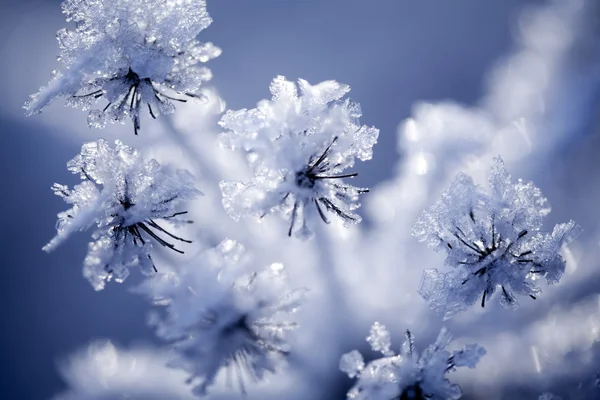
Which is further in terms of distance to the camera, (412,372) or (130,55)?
(412,372)

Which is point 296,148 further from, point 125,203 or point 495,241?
point 495,241

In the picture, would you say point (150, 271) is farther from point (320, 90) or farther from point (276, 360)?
point (320, 90)

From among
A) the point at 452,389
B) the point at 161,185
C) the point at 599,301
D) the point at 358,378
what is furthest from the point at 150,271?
the point at 599,301

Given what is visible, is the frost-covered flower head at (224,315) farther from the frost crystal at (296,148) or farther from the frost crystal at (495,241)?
the frost crystal at (495,241)

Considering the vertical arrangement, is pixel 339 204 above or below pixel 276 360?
above

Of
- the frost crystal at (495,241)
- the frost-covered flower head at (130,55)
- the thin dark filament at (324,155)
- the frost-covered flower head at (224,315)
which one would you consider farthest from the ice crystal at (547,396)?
the frost-covered flower head at (130,55)

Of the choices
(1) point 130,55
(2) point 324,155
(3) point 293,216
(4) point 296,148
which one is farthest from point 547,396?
(1) point 130,55
